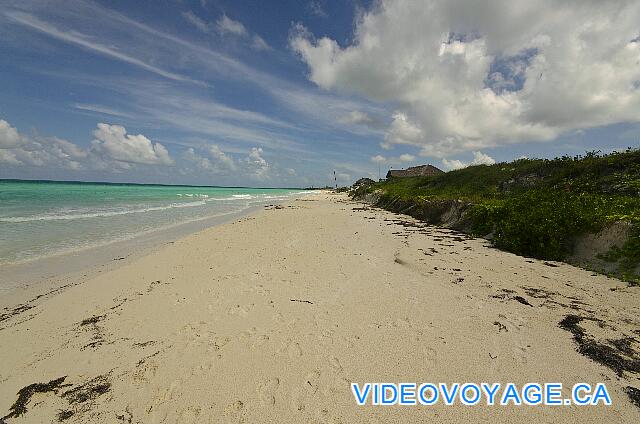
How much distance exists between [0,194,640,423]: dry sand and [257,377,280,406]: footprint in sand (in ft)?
0.06

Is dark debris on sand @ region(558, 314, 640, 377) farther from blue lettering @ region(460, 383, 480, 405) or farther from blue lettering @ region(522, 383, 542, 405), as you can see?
blue lettering @ region(460, 383, 480, 405)

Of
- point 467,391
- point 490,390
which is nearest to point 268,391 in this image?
point 467,391

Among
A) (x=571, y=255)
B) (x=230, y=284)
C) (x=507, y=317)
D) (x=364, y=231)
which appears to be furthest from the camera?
(x=364, y=231)

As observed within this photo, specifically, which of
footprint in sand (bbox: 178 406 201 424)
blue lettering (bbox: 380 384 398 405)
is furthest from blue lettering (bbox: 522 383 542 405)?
footprint in sand (bbox: 178 406 201 424)

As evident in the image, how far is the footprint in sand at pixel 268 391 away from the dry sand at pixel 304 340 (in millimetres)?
18

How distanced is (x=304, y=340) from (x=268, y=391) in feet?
4.14

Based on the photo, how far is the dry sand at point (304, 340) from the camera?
3670 millimetres

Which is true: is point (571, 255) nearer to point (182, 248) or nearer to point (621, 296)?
point (621, 296)

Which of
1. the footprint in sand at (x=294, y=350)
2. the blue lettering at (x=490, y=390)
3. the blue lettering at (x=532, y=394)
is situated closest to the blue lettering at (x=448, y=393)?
the blue lettering at (x=490, y=390)

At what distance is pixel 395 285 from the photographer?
7.61 m

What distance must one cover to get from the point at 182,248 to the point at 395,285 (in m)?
9.61

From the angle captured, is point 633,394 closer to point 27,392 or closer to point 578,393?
point 578,393

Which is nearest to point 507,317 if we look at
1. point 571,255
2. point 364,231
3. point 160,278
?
point 571,255

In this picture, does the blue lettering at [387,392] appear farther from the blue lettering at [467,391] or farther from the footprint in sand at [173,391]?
the footprint in sand at [173,391]
